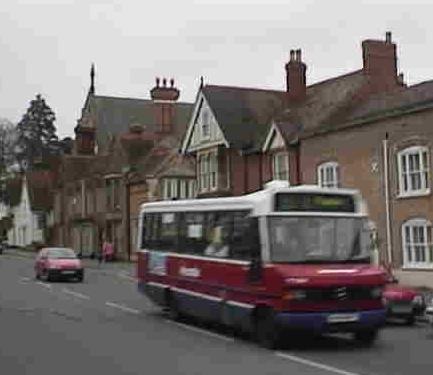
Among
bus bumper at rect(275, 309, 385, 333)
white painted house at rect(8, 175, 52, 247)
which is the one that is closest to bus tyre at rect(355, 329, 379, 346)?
bus bumper at rect(275, 309, 385, 333)

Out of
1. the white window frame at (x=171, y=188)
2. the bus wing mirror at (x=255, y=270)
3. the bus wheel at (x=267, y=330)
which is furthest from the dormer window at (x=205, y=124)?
the bus wheel at (x=267, y=330)

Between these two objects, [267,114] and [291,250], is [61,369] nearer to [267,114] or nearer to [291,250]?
[291,250]

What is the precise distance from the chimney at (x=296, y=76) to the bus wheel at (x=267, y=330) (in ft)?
103

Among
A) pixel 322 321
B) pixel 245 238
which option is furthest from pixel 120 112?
pixel 322 321

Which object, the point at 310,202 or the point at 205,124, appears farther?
the point at 205,124

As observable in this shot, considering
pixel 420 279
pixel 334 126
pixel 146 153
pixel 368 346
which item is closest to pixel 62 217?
pixel 146 153

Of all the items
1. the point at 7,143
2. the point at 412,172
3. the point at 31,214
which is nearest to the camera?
the point at 412,172

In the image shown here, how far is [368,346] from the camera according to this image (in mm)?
15992

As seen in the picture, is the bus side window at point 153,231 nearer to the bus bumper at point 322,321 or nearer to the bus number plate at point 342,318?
the bus bumper at point 322,321

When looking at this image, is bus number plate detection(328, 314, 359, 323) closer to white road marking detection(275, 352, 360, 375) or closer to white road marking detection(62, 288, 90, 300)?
white road marking detection(275, 352, 360, 375)

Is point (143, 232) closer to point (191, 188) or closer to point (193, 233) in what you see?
point (193, 233)

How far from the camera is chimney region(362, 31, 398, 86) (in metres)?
41.0

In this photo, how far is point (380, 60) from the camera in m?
41.8

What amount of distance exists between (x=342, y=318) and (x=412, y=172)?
60.5 feet
